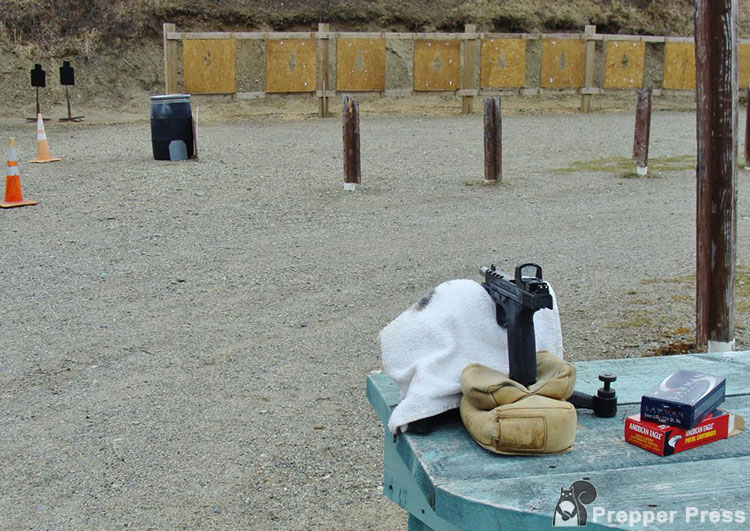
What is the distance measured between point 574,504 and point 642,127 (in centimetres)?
1052

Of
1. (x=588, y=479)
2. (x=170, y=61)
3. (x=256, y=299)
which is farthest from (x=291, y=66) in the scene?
(x=588, y=479)

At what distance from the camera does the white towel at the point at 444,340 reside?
232 cm

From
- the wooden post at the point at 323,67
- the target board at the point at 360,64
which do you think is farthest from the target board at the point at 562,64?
the wooden post at the point at 323,67

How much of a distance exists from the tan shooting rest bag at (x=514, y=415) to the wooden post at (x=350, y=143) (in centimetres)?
846

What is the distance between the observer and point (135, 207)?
9625 millimetres

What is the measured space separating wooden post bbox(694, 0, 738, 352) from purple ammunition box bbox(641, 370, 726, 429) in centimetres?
258

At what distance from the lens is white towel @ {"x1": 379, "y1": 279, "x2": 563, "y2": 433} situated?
232 centimetres

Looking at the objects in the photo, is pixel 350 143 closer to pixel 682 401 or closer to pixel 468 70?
→ pixel 682 401

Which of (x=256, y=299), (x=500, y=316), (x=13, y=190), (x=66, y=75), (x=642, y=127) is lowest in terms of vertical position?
(x=256, y=299)

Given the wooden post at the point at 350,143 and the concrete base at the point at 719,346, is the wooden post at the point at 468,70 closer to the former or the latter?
the wooden post at the point at 350,143

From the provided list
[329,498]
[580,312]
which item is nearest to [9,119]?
[580,312]

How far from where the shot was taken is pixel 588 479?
6.57 feet

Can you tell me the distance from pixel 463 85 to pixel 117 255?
13.4 m

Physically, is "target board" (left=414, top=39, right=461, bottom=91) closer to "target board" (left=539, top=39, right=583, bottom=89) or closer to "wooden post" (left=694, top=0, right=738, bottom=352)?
"target board" (left=539, top=39, right=583, bottom=89)
